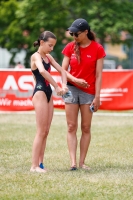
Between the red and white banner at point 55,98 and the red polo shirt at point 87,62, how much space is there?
9.91 m

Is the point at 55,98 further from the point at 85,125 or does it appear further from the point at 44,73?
the point at 44,73

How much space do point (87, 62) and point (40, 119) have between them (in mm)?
1011

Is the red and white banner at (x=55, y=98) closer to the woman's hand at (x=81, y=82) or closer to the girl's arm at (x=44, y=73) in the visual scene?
the woman's hand at (x=81, y=82)

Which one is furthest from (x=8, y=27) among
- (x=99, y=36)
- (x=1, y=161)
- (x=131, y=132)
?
(x=1, y=161)

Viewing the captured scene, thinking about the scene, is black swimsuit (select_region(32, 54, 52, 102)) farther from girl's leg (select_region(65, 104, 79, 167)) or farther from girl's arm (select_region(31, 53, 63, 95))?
girl's leg (select_region(65, 104, 79, 167))

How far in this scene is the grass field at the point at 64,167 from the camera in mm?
7730

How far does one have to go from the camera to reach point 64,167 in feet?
32.8

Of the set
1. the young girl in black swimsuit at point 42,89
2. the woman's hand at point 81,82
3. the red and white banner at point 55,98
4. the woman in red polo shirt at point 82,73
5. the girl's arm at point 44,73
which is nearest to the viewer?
the girl's arm at point 44,73

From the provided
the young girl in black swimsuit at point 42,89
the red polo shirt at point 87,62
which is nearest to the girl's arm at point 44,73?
the young girl in black swimsuit at point 42,89

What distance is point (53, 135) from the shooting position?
1456 centimetres

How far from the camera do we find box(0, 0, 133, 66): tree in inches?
1698

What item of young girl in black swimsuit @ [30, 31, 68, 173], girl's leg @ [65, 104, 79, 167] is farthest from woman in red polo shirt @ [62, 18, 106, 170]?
young girl in black swimsuit @ [30, 31, 68, 173]

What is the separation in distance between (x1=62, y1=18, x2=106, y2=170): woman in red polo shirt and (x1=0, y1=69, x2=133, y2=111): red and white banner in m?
9.85

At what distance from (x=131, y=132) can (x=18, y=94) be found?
5.46 metres
